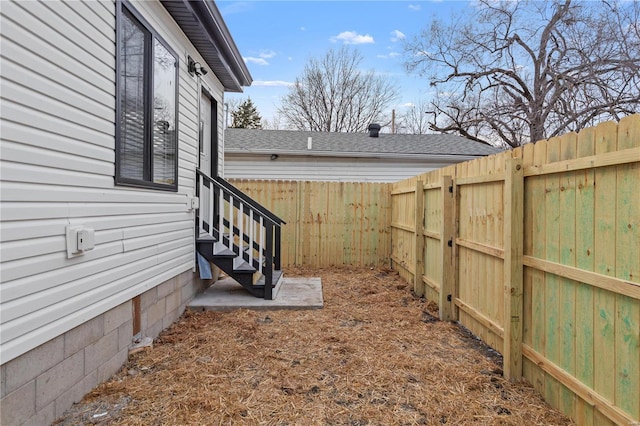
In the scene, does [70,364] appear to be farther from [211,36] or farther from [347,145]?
[347,145]

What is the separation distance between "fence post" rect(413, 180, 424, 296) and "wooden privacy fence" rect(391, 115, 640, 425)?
164 cm

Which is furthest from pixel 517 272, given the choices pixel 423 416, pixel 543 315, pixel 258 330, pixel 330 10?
Answer: pixel 330 10

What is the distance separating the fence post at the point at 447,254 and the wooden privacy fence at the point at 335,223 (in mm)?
3850

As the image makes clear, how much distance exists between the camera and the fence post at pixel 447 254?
4559 millimetres

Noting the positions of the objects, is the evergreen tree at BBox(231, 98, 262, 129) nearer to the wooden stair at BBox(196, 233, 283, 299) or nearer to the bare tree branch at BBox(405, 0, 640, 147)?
the bare tree branch at BBox(405, 0, 640, 147)

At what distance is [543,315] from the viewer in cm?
274

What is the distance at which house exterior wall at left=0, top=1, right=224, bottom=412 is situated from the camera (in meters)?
2.03

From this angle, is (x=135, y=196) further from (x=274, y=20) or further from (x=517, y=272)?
(x=274, y=20)

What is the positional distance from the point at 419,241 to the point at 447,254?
1.22 meters

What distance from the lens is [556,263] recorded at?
2561 mm

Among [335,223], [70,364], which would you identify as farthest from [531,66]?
[70,364]

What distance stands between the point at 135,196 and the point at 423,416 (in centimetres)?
296

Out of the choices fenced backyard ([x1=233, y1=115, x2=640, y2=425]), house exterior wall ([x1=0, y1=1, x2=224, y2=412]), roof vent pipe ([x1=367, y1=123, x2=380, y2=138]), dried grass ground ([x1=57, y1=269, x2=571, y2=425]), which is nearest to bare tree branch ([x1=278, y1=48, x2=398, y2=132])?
roof vent pipe ([x1=367, y1=123, x2=380, y2=138])

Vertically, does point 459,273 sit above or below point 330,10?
below
